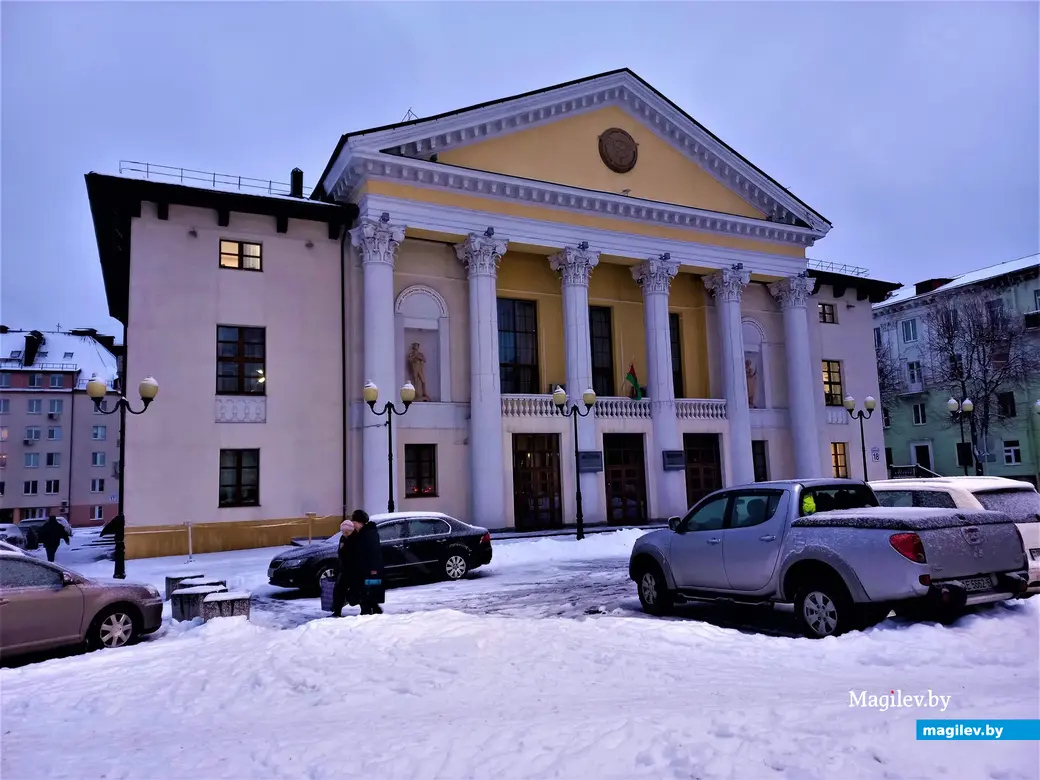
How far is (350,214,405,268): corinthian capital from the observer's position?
78.5ft

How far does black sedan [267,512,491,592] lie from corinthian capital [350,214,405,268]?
11.0 metres

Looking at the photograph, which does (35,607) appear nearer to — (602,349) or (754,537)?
(754,537)

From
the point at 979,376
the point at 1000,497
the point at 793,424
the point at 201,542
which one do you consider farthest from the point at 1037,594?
the point at 979,376

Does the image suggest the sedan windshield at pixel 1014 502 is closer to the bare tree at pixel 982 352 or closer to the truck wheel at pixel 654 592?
the truck wheel at pixel 654 592

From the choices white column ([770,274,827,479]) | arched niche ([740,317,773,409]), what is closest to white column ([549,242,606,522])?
arched niche ([740,317,773,409])

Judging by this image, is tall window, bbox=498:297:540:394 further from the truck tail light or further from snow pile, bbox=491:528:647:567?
the truck tail light

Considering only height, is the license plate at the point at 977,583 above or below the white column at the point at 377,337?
below

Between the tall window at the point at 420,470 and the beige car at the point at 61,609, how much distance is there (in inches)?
590

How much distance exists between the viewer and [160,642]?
978 cm

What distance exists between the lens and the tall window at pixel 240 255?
23.6 metres

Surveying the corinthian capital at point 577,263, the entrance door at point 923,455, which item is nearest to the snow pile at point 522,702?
the corinthian capital at point 577,263

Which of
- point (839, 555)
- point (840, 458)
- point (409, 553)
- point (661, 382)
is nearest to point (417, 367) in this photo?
point (661, 382)

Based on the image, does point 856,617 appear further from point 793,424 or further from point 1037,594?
point 793,424

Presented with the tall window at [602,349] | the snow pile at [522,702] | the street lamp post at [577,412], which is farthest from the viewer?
the tall window at [602,349]
